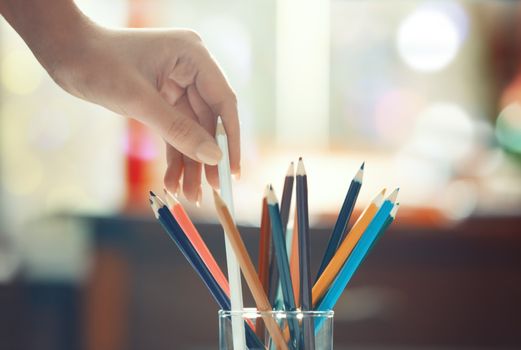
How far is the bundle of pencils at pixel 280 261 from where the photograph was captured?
583 mm

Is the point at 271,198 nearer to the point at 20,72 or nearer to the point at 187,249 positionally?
the point at 187,249

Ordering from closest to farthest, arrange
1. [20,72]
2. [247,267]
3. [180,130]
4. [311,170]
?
1. [247,267]
2. [180,130]
3. [20,72]
4. [311,170]

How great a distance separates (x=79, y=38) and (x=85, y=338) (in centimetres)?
149

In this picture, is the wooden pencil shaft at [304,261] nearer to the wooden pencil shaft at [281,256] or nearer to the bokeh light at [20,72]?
the wooden pencil shaft at [281,256]

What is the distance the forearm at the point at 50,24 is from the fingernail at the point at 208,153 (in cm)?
22

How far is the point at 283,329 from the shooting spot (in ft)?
1.94

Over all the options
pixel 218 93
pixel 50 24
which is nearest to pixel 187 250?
pixel 218 93

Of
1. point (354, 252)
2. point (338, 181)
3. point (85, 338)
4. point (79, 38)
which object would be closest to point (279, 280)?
point (354, 252)

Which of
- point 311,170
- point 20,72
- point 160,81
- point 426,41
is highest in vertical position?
point 426,41

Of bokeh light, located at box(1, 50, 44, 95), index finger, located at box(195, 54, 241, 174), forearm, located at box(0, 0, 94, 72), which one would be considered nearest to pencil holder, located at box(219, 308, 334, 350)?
index finger, located at box(195, 54, 241, 174)

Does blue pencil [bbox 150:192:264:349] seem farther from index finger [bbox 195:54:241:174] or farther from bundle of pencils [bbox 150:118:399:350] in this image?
index finger [bbox 195:54:241:174]

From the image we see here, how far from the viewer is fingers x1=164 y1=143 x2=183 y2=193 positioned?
2.71ft

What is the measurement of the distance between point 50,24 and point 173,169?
6.7 inches

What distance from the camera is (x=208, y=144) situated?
0.68 meters
